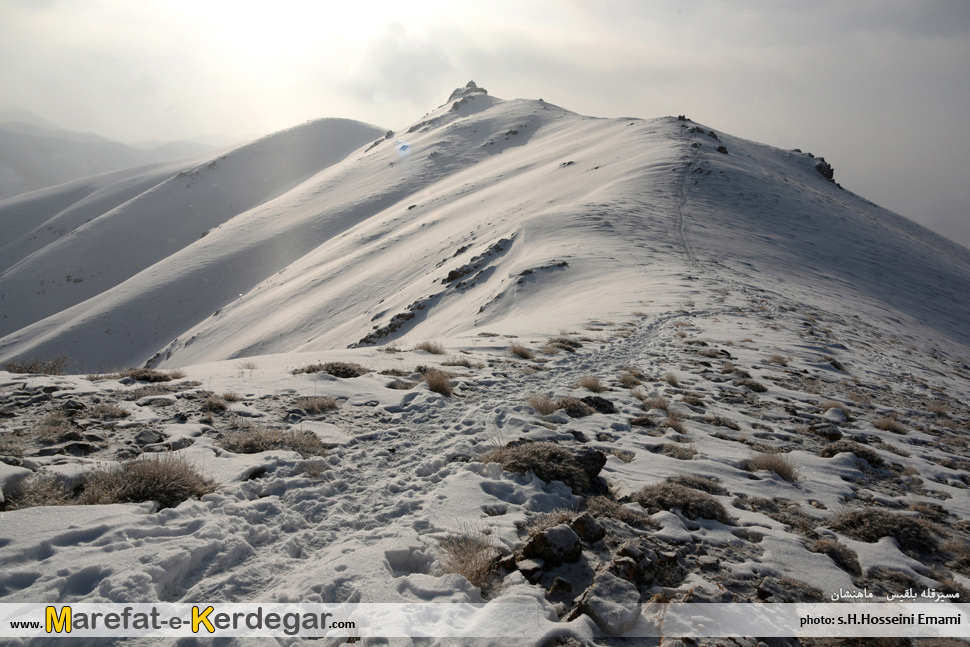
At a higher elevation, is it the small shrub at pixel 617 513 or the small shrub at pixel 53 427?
the small shrub at pixel 53 427

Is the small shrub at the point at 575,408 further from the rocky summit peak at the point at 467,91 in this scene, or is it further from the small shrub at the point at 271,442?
the rocky summit peak at the point at 467,91

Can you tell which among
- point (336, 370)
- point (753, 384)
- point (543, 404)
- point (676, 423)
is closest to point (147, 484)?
point (336, 370)

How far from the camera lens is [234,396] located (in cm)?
692

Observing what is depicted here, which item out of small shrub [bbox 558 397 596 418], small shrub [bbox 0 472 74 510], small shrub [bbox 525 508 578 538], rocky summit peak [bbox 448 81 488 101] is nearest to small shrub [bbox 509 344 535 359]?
small shrub [bbox 558 397 596 418]

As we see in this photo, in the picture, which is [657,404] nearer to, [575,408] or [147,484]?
[575,408]

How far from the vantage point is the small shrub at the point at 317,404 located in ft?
22.3

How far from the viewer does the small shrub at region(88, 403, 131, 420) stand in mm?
5800

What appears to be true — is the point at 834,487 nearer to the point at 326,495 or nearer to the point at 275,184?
the point at 326,495

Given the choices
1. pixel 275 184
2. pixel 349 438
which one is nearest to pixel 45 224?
pixel 275 184

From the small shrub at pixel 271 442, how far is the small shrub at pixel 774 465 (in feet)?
17.9

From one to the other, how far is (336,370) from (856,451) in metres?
8.46

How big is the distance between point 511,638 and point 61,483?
14.1 feet

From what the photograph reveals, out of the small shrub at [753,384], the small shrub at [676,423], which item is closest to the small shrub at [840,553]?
the small shrub at [676,423]

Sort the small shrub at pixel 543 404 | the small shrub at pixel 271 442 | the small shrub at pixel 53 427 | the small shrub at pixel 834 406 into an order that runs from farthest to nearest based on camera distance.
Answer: the small shrub at pixel 834 406 → the small shrub at pixel 543 404 → the small shrub at pixel 271 442 → the small shrub at pixel 53 427
